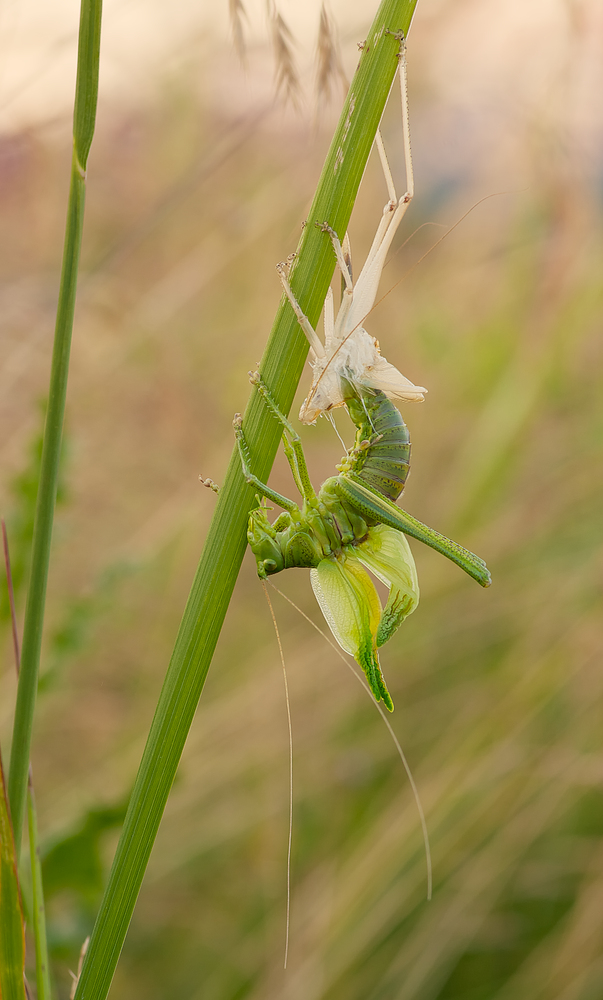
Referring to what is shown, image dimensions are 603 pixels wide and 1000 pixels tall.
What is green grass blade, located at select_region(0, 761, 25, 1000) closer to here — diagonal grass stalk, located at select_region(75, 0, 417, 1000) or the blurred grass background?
diagonal grass stalk, located at select_region(75, 0, 417, 1000)

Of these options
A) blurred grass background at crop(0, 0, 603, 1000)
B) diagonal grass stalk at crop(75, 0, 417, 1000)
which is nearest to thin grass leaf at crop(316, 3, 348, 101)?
diagonal grass stalk at crop(75, 0, 417, 1000)

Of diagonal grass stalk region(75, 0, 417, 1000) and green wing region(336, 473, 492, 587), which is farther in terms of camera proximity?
green wing region(336, 473, 492, 587)

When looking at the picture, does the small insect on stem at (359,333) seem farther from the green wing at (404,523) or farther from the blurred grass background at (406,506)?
the blurred grass background at (406,506)

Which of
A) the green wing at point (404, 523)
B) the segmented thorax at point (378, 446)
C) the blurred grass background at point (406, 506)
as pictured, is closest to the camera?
the green wing at point (404, 523)

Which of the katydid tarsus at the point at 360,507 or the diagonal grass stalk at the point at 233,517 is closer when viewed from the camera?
the diagonal grass stalk at the point at 233,517

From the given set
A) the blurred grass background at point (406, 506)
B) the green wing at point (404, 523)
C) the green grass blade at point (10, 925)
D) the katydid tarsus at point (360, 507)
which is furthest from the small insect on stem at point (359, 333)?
the blurred grass background at point (406, 506)

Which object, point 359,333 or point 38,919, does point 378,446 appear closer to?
point 359,333

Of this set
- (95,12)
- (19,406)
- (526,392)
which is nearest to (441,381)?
(526,392)
